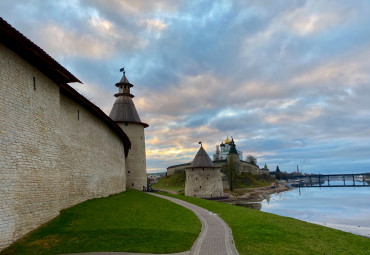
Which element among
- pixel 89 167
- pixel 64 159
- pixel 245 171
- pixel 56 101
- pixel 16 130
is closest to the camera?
pixel 16 130

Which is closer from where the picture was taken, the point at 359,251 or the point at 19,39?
the point at 19,39

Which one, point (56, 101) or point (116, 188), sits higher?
point (56, 101)

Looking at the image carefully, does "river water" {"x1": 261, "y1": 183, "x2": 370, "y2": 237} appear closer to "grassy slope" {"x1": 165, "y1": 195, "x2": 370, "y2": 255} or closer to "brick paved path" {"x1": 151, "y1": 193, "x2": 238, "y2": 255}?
"grassy slope" {"x1": 165, "y1": 195, "x2": 370, "y2": 255}

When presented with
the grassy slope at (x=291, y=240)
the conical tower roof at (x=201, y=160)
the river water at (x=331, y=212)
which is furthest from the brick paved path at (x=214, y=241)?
the conical tower roof at (x=201, y=160)

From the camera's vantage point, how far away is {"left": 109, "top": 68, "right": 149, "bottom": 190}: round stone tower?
32562mm

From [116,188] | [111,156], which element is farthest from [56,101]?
[116,188]

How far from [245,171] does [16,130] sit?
87.5m

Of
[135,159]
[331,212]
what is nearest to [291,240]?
[135,159]

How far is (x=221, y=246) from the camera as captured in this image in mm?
9805

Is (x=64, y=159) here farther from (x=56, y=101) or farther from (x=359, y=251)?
(x=359, y=251)

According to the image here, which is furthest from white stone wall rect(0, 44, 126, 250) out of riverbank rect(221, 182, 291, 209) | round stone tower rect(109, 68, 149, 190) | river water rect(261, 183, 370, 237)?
riverbank rect(221, 182, 291, 209)

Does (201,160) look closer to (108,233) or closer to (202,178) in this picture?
(202,178)

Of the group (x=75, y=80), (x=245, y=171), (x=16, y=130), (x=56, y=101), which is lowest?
(x=245, y=171)

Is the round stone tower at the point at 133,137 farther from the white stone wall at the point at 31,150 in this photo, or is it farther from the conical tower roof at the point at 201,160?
the white stone wall at the point at 31,150
